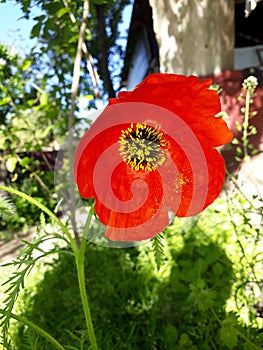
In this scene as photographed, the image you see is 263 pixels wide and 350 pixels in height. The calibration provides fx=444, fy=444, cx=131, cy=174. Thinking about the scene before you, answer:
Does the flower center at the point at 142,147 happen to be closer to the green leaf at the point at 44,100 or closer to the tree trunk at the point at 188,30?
the green leaf at the point at 44,100

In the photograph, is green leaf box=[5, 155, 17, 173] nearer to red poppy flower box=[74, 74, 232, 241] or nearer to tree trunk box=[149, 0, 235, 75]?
tree trunk box=[149, 0, 235, 75]

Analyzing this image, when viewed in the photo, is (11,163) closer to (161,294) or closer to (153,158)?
(161,294)

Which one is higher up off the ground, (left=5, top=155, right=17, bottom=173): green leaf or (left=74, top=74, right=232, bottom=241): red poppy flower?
(left=5, top=155, right=17, bottom=173): green leaf

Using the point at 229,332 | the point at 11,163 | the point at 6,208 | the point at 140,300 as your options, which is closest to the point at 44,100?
the point at 11,163

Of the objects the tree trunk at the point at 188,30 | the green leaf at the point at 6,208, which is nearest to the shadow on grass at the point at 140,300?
the green leaf at the point at 6,208

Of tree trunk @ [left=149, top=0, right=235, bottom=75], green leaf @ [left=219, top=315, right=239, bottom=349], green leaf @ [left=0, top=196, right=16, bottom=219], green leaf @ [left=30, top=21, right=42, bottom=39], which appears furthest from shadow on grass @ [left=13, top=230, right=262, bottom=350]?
tree trunk @ [left=149, top=0, right=235, bottom=75]

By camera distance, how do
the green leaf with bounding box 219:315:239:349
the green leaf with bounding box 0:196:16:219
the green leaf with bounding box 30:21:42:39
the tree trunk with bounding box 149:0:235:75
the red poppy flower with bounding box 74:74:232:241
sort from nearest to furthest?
the red poppy flower with bounding box 74:74:232:241 < the green leaf with bounding box 0:196:16:219 < the green leaf with bounding box 219:315:239:349 < the green leaf with bounding box 30:21:42:39 < the tree trunk with bounding box 149:0:235:75

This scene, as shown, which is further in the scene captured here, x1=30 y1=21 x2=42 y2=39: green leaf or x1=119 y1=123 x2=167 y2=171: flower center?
x1=30 y1=21 x2=42 y2=39: green leaf

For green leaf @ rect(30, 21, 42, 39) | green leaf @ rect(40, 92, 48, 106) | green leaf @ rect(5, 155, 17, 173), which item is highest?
green leaf @ rect(40, 92, 48, 106)
